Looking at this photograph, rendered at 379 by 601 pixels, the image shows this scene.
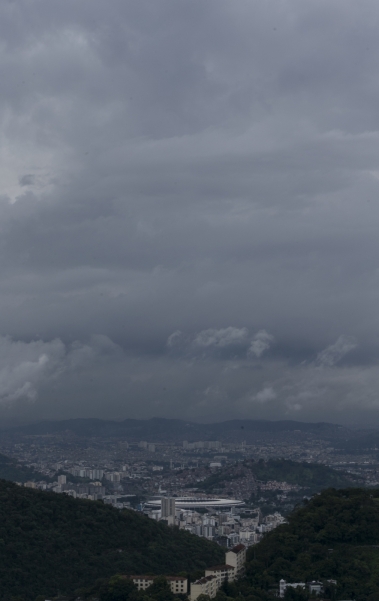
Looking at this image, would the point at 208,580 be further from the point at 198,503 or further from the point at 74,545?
the point at 198,503

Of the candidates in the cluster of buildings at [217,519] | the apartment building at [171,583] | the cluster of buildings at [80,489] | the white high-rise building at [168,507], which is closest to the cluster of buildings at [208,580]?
the apartment building at [171,583]

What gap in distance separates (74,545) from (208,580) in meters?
15.2

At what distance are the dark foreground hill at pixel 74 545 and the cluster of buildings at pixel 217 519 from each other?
39.5ft

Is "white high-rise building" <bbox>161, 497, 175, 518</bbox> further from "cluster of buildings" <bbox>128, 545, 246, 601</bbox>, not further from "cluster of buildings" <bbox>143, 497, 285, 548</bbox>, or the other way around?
"cluster of buildings" <bbox>128, 545, 246, 601</bbox>

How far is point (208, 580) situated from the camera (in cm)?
3678

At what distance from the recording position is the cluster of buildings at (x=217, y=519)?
254 feet

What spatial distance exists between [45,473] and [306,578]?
349 ft

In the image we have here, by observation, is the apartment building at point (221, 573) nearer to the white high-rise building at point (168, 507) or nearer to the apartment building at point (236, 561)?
the apartment building at point (236, 561)

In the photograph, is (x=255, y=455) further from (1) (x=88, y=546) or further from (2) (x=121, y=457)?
(1) (x=88, y=546)

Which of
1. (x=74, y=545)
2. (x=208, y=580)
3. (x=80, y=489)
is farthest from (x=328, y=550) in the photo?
(x=80, y=489)

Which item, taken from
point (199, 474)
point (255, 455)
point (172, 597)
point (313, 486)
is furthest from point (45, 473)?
point (172, 597)

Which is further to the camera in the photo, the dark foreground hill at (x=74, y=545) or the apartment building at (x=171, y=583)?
the dark foreground hill at (x=74, y=545)

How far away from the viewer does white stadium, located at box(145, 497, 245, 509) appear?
4222 inches

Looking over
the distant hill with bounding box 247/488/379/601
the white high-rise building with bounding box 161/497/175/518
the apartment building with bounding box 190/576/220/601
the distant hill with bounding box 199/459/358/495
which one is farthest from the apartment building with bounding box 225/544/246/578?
the distant hill with bounding box 199/459/358/495
